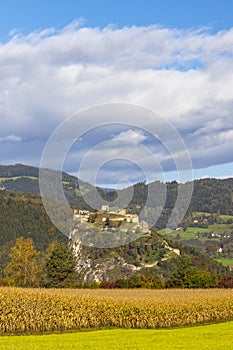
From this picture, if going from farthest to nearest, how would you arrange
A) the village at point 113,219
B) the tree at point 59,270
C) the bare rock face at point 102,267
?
the bare rock face at point 102,267 < the village at point 113,219 < the tree at point 59,270

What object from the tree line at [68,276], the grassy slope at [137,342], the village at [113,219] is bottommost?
the grassy slope at [137,342]

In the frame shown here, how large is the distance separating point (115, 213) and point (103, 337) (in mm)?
52207

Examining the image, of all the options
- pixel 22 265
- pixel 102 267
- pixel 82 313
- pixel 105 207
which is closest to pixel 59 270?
pixel 22 265

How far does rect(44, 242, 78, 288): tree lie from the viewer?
237ft

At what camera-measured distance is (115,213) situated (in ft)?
260

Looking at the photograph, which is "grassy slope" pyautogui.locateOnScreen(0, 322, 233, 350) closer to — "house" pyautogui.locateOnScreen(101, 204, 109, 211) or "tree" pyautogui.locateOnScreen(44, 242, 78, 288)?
"house" pyautogui.locateOnScreen(101, 204, 109, 211)

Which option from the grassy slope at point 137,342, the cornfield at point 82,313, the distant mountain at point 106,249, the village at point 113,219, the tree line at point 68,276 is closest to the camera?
the grassy slope at point 137,342

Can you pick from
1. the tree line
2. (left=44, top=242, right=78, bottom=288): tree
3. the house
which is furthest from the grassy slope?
(left=44, top=242, right=78, bottom=288): tree

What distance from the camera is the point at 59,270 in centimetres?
7325

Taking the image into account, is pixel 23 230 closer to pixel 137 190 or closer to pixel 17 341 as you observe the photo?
pixel 137 190

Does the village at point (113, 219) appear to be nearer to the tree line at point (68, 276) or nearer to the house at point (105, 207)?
the house at point (105, 207)

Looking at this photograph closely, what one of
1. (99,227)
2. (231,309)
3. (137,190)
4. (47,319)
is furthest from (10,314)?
(137,190)

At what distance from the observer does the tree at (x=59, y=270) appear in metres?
72.2

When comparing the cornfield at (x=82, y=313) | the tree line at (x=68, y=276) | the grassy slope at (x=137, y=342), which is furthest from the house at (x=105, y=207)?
the grassy slope at (x=137, y=342)
